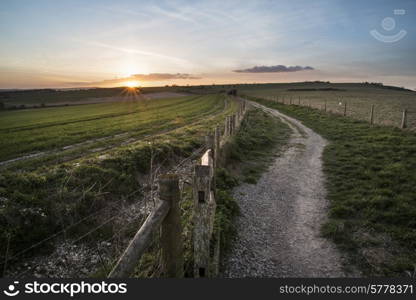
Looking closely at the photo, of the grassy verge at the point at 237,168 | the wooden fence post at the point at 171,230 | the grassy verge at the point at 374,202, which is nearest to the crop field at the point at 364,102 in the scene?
the grassy verge at the point at 374,202

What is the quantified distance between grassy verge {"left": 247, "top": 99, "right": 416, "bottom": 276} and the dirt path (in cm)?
44

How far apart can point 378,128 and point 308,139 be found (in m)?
5.46

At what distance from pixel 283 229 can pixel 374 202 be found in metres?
3.03

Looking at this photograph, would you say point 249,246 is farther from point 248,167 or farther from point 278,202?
point 248,167

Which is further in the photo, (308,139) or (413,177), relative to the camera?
(308,139)

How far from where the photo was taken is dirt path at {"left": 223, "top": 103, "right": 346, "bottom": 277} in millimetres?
4953

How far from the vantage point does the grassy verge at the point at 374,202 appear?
204 inches

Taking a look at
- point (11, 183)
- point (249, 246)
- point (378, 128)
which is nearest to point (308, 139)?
point (378, 128)

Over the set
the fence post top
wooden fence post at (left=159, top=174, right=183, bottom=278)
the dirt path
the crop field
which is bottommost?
the dirt path

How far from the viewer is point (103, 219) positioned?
7582 mm

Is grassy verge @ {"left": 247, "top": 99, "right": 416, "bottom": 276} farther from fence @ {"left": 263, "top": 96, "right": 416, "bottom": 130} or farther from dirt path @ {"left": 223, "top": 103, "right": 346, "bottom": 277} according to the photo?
fence @ {"left": 263, "top": 96, "right": 416, "bottom": 130}

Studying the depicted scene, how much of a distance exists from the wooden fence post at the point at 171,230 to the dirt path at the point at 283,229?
1481 mm

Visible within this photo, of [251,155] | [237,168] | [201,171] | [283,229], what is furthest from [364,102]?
[201,171]

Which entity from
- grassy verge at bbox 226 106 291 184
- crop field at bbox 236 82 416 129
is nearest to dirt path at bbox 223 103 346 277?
grassy verge at bbox 226 106 291 184
